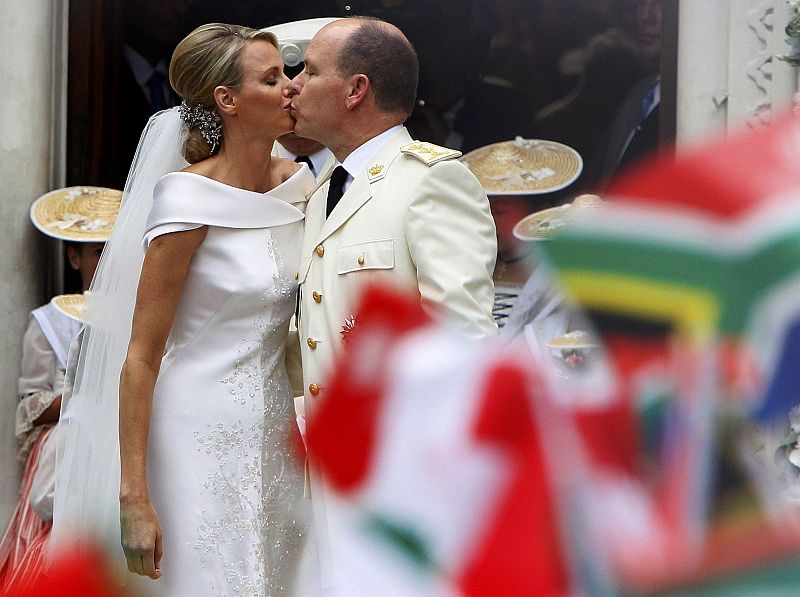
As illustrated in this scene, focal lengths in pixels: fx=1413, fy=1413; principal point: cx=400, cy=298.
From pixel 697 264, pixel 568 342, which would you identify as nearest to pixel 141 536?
pixel 568 342

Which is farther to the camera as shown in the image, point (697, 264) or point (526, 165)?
point (526, 165)

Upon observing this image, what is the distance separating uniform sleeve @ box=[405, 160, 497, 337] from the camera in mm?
2428

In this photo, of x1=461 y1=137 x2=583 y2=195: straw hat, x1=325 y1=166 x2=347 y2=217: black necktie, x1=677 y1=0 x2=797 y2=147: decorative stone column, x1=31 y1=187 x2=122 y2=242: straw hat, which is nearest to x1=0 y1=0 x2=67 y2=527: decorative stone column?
x1=31 y1=187 x2=122 y2=242: straw hat

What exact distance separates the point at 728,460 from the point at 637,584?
7 cm

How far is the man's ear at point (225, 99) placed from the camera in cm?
288

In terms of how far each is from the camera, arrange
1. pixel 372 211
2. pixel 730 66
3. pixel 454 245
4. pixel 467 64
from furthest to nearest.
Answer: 1. pixel 467 64
2. pixel 730 66
3. pixel 372 211
4. pixel 454 245

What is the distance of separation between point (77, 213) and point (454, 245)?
9.29ft

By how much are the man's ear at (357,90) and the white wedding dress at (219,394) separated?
0.91 ft

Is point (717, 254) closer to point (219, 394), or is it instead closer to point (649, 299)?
point (649, 299)

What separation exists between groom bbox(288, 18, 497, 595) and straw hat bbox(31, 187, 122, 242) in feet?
7.39

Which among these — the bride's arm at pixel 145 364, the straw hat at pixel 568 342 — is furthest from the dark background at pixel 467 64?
the bride's arm at pixel 145 364

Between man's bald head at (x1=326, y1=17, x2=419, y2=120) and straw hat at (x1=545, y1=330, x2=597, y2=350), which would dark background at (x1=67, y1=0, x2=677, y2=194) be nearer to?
straw hat at (x1=545, y1=330, x2=597, y2=350)

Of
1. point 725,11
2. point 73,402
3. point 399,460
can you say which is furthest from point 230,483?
point 725,11

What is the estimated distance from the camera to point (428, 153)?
265 centimetres
